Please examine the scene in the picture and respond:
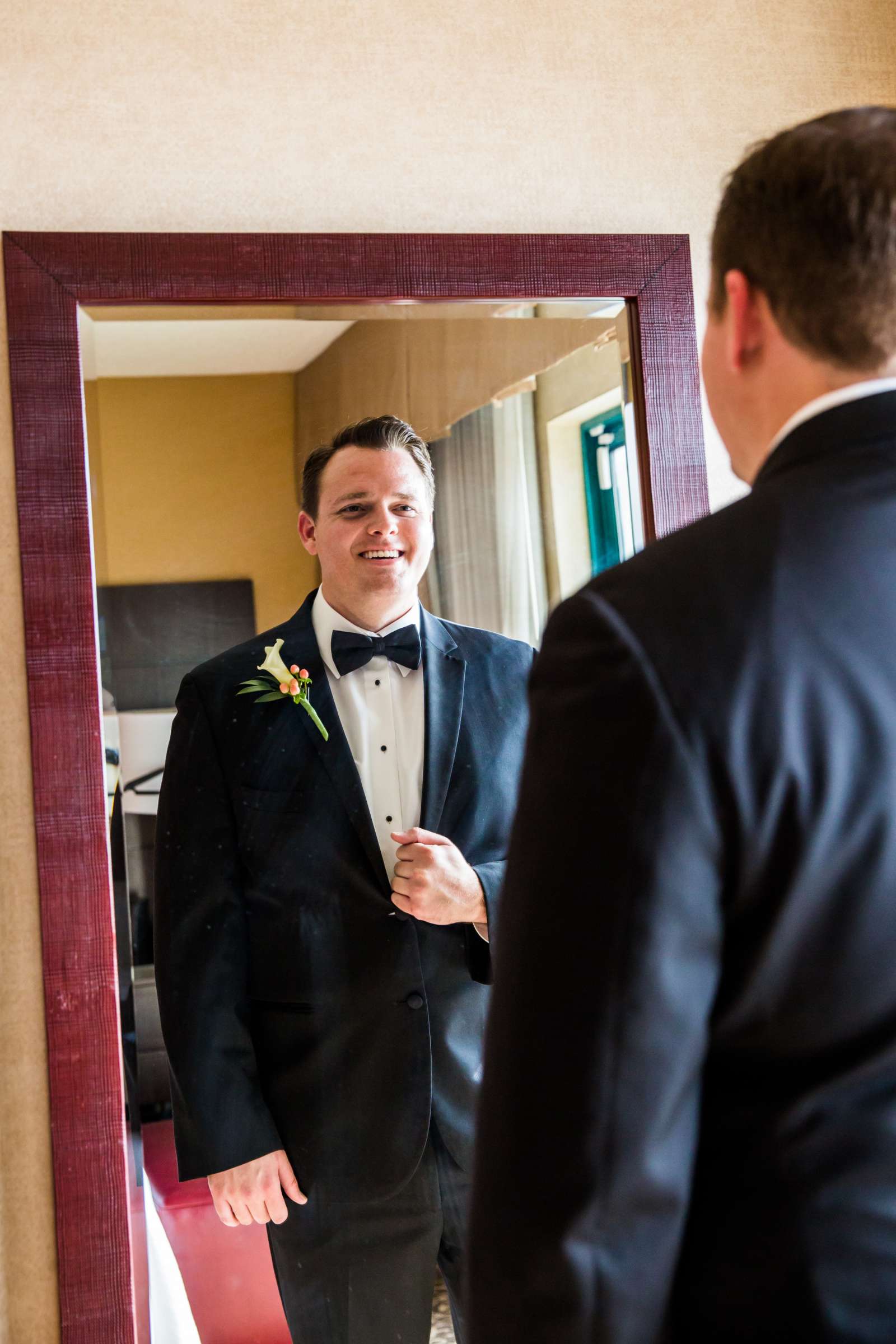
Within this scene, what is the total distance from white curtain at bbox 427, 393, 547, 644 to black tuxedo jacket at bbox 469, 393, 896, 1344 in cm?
107

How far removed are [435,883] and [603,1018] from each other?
1.01m

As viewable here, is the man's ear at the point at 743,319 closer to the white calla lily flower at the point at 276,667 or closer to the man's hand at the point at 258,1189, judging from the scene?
the white calla lily flower at the point at 276,667

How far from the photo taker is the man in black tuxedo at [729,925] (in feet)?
2.28

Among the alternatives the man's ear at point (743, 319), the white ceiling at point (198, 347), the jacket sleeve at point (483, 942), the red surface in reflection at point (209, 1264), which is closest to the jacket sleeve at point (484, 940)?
the jacket sleeve at point (483, 942)

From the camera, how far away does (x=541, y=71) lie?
1902 millimetres

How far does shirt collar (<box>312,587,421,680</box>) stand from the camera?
1.75 metres

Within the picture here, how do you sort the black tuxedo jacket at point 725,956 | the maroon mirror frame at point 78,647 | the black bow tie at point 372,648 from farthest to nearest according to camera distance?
the black bow tie at point 372,648, the maroon mirror frame at point 78,647, the black tuxedo jacket at point 725,956

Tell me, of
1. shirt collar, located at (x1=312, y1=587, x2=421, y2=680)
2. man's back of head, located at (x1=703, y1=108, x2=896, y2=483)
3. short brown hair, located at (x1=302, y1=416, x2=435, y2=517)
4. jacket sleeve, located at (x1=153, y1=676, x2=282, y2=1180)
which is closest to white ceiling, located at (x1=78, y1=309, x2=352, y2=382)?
short brown hair, located at (x1=302, y1=416, x2=435, y2=517)

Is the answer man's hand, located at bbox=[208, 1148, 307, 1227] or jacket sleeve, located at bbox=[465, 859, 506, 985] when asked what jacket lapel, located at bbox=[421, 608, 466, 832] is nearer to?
jacket sleeve, located at bbox=[465, 859, 506, 985]

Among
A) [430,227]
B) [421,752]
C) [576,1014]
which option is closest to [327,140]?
[430,227]

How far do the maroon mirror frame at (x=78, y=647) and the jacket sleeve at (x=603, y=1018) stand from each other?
108cm

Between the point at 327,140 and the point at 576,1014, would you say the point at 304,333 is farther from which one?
the point at 576,1014

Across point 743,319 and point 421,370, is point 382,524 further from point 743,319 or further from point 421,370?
point 743,319

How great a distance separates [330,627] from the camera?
176cm
